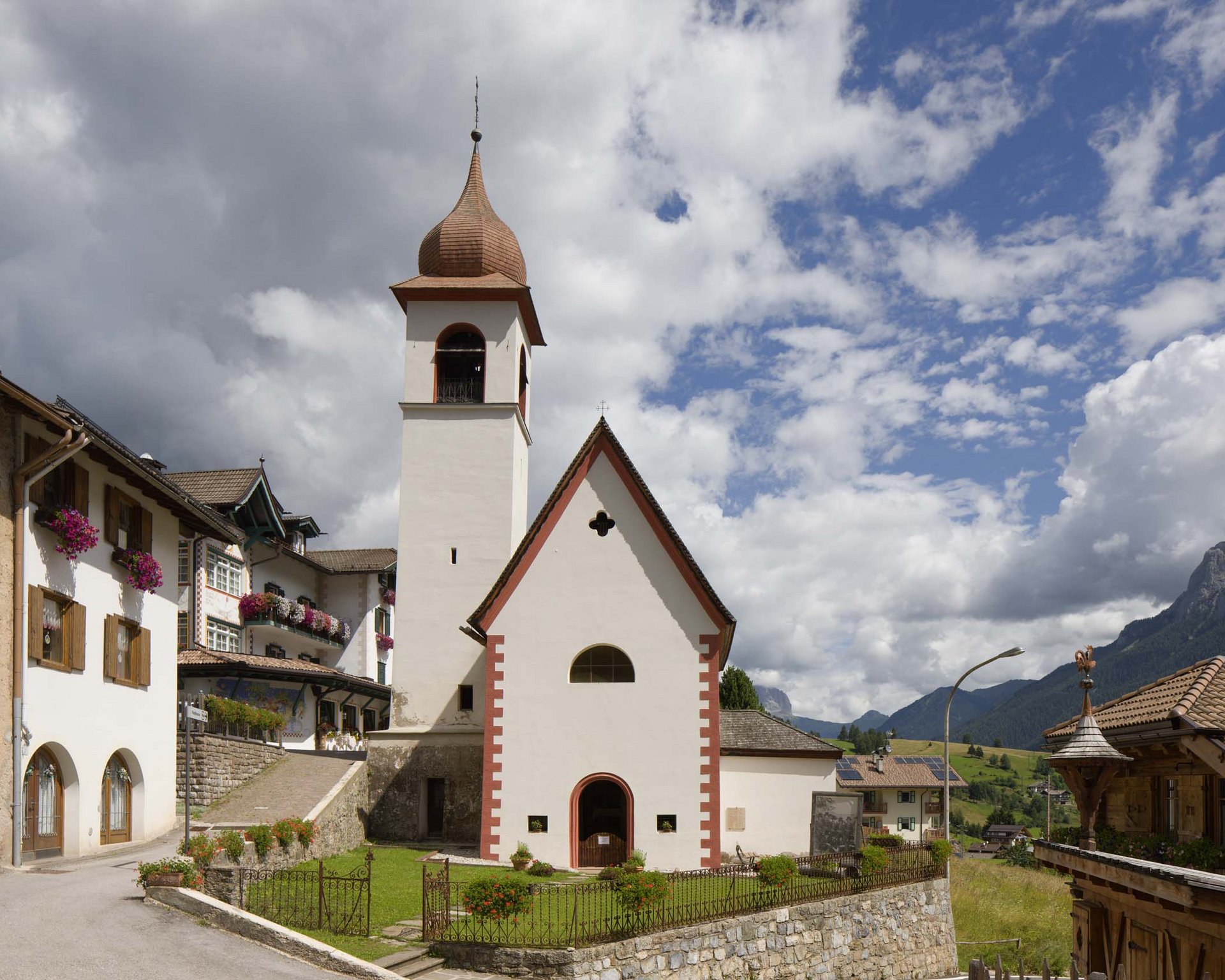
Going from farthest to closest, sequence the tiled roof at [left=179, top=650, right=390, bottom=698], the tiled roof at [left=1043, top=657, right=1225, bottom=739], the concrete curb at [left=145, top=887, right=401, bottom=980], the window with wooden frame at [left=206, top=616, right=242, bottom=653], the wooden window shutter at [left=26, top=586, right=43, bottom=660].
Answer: the window with wooden frame at [left=206, top=616, right=242, bottom=653]
the tiled roof at [left=179, top=650, right=390, bottom=698]
the wooden window shutter at [left=26, top=586, right=43, bottom=660]
the tiled roof at [left=1043, top=657, right=1225, bottom=739]
the concrete curb at [left=145, top=887, right=401, bottom=980]

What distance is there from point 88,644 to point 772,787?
19042 mm

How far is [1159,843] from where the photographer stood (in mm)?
18109

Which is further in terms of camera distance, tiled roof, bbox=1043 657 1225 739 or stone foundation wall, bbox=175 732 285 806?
stone foundation wall, bbox=175 732 285 806

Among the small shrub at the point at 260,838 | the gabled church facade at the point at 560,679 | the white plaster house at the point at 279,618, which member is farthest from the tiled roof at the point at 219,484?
the small shrub at the point at 260,838

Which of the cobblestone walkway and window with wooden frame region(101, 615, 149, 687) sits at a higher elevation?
window with wooden frame region(101, 615, 149, 687)

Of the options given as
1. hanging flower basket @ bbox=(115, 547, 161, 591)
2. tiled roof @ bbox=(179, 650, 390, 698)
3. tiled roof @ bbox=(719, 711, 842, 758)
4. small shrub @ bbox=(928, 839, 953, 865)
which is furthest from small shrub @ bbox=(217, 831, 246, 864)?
tiled roof @ bbox=(179, 650, 390, 698)

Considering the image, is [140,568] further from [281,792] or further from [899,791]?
[899,791]

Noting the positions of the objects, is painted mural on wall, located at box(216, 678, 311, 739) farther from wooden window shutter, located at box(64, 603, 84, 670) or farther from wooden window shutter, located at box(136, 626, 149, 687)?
wooden window shutter, located at box(64, 603, 84, 670)

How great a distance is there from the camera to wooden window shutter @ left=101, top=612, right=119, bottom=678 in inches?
1006

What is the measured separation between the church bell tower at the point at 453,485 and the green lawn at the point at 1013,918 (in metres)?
16.8

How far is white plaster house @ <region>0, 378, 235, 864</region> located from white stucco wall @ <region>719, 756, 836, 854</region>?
51.1 ft

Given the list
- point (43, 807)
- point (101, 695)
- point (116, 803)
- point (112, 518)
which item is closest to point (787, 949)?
point (43, 807)

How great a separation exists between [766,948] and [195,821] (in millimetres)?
14685

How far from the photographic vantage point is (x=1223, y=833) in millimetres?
17234
